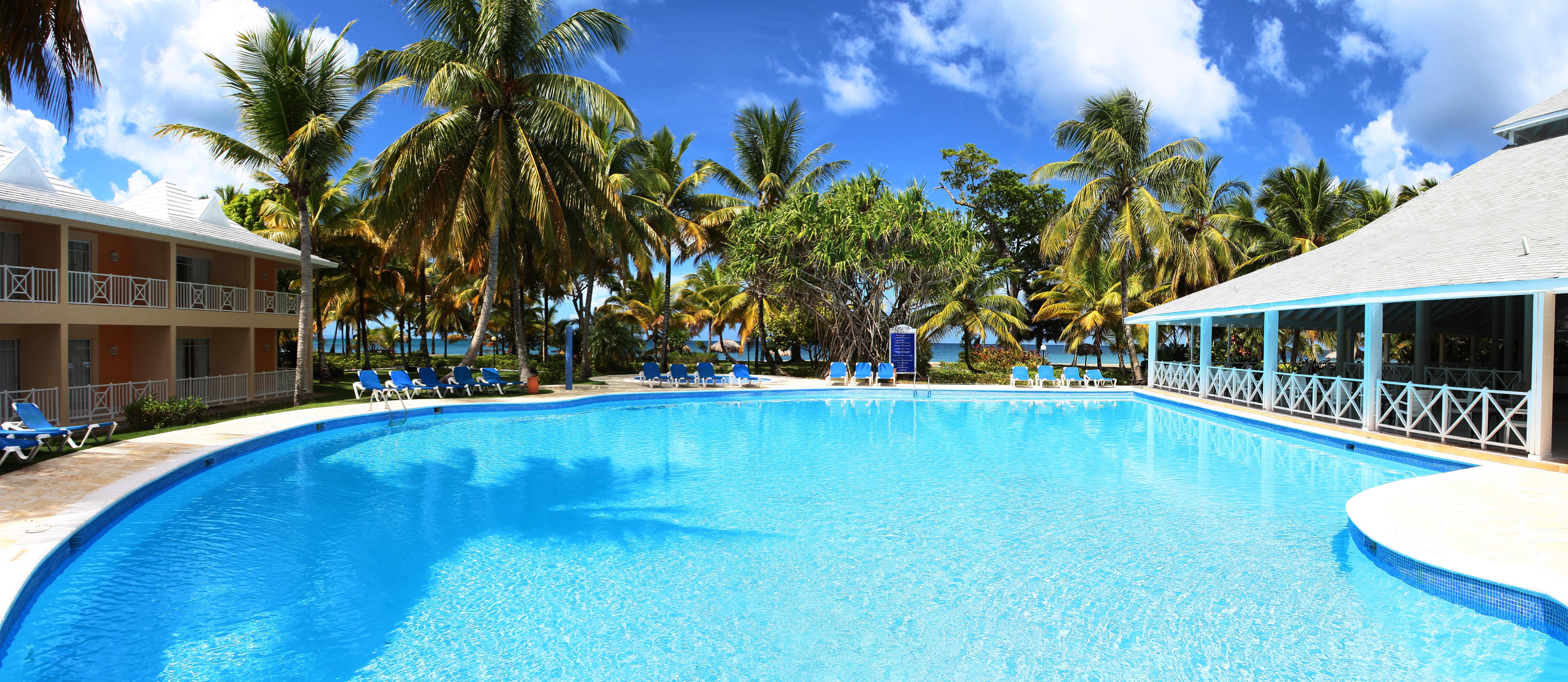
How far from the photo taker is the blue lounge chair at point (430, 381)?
16.9 metres

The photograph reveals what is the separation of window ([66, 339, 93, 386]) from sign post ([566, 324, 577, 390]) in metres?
9.33

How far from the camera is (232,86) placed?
49.2ft

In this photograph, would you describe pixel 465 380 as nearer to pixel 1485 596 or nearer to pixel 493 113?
pixel 493 113

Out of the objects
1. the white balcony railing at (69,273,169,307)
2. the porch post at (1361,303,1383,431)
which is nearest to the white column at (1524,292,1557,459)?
the porch post at (1361,303,1383,431)

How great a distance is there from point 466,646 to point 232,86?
628 inches

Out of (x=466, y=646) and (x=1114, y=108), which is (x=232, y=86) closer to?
(x=466, y=646)

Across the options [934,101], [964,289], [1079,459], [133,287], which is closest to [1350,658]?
[1079,459]

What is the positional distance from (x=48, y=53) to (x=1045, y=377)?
22.6 metres

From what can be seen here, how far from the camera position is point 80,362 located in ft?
45.0

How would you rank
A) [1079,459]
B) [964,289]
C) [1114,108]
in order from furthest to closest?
1. [964,289]
2. [1114,108]
3. [1079,459]

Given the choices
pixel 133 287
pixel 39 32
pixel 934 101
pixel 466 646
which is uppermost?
pixel 934 101

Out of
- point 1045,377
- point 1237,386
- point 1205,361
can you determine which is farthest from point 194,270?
A: point 1205,361

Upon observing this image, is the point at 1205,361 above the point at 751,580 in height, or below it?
above

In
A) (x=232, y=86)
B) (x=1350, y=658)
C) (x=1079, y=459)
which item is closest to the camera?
(x=1350, y=658)
